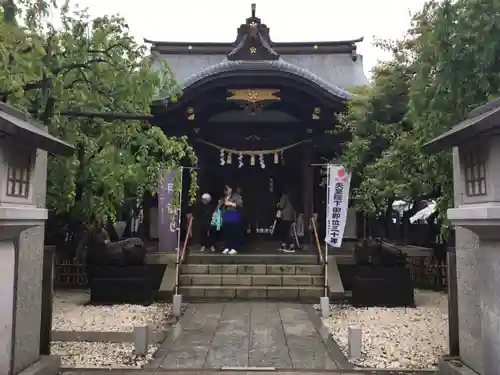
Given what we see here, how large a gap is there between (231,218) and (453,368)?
28.1 feet

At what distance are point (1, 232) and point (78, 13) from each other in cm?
373

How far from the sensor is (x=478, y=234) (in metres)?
4.54

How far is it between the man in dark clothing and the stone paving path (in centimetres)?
421

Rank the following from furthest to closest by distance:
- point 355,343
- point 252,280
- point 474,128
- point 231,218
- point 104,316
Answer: point 231,218 < point 252,280 < point 104,316 < point 355,343 < point 474,128

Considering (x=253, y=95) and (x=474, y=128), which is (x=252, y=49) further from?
(x=474, y=128)

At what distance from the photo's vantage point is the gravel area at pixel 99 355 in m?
6.40

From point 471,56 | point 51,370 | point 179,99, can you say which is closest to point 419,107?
point 471,56

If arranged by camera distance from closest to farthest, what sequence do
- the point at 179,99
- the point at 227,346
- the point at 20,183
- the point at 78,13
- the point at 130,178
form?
the point at 20,183 < the point at 78,13 < the point at 227,346 < the point at 130,178 < the point at 179,99

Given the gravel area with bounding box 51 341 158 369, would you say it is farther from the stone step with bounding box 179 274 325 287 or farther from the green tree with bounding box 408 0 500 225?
the green tree with bounding box 408 0 500 225

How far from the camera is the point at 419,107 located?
23.4 ft

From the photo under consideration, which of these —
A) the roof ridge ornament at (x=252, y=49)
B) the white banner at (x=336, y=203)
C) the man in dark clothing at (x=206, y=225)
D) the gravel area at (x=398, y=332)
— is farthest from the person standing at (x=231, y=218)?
the roof ridge ornament at (x=252, y=49)

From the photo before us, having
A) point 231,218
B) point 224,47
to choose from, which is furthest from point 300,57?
point 231,218

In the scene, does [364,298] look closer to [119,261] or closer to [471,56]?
[119,261]

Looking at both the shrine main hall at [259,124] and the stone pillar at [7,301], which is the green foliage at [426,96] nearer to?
the shrine main hall at [259,124]
